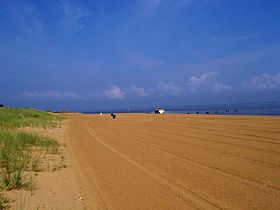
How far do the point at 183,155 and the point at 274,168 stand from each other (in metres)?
3.48

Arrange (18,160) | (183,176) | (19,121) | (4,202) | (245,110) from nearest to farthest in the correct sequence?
(4,202) → (183,176) → (18,160) → (19,121) → (245,110)

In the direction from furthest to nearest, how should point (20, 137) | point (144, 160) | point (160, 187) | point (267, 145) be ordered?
point (20, 137)
point (267, 145)
point (144, 160)
point (160, 187)

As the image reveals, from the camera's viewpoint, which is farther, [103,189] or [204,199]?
[103,189]

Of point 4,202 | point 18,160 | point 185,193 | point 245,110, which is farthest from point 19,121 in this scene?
point 245,110

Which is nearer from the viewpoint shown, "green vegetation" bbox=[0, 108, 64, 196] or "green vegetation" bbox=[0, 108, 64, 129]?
"green vegetation" bbox=[0, 108, 64, 196]

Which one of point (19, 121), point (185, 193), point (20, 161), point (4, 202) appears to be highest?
point (19, 121)

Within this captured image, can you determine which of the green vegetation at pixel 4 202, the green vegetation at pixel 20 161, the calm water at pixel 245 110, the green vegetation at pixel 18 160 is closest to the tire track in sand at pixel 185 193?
the green vegetation at pixel 20 161

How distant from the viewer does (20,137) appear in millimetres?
14094

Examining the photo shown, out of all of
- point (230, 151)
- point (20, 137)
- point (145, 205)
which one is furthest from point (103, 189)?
point (20, 137)

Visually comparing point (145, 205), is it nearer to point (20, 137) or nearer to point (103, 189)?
point (103, 189)

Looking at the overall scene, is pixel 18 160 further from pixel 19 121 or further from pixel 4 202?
pixel 19 121

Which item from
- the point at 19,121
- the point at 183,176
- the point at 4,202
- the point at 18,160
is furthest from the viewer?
the point at 19,121

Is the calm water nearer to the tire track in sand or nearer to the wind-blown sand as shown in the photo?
the wind-blown sand

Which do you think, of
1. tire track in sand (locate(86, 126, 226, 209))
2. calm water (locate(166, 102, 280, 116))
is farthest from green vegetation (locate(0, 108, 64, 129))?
calm water (locate(166, 102, 280, 116))
